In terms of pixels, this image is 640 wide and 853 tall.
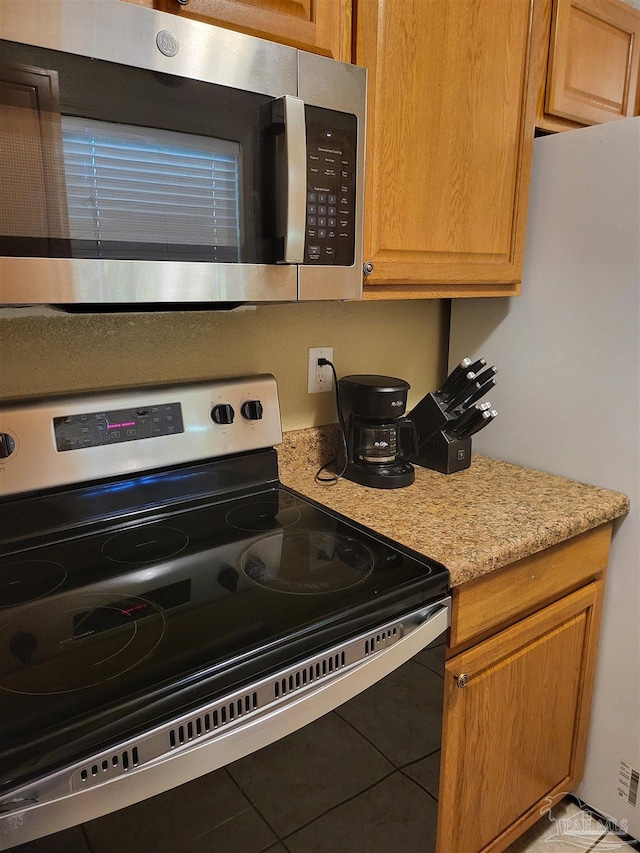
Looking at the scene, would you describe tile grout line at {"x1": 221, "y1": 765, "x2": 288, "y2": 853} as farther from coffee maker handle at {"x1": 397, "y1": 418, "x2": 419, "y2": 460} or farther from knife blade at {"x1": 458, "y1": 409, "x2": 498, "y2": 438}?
knife blade at {"x1": 458, "y1": 409, "x2": 498, "y2": 438}

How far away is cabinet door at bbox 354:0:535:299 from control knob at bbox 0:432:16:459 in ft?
2.33

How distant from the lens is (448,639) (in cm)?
109

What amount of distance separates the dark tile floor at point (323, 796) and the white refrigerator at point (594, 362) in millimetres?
605

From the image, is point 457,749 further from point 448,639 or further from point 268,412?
point 268,412

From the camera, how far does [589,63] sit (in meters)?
1.45

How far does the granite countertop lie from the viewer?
109 cm

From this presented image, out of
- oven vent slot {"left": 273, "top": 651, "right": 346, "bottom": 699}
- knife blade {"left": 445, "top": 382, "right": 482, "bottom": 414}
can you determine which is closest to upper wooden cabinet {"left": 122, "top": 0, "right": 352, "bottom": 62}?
knife blade {"left": 445, "top": 382, "right": 482, "bottom": 414}

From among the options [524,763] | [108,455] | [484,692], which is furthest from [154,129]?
[524,763]

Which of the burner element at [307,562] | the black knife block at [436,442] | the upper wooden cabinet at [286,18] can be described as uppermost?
the upper wooden cabinet at [286,18]

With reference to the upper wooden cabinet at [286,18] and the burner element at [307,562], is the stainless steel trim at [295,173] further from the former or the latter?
the burner element at [307,562]

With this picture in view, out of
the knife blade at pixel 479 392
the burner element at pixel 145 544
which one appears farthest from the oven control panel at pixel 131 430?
the knife blade at pixel 479 392

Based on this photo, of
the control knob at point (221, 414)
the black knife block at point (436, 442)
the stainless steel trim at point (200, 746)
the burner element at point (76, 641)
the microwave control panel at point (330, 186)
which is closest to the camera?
the stainless steel trim at point (200, 746)

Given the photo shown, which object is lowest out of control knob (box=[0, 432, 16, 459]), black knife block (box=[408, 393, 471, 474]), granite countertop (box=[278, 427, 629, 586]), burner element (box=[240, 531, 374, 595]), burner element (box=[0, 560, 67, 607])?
burner element (box=[0, 560, 67, 607])

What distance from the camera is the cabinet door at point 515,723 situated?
1.15m
